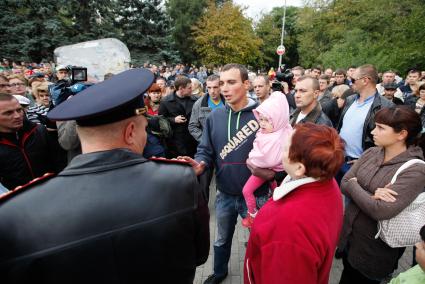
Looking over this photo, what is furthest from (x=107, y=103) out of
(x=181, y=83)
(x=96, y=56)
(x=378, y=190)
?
(x=96, y=56)

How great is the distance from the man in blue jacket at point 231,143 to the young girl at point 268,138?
12 cm

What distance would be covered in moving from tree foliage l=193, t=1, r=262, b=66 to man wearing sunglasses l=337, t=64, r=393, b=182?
2454cm

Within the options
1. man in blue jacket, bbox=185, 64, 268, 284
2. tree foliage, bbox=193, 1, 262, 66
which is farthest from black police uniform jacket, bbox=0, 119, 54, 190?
tree foliage, bbox=193, 1, 262, 66

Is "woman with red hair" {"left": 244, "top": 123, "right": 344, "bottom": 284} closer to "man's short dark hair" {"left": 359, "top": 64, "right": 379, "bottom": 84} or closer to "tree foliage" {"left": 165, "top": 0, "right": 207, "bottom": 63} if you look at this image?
"man's short dark hair" {"left": 359, "top": 64, "right": 379, "bottom": 84}

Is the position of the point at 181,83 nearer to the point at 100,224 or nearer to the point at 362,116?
the point at 362,116

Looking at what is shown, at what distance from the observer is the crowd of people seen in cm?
110

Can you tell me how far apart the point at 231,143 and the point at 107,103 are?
177 cm

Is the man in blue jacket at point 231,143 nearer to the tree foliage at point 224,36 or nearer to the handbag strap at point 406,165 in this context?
the handbag strap at point 406,165

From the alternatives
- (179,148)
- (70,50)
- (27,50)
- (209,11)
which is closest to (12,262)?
(179,148)

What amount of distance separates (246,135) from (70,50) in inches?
675

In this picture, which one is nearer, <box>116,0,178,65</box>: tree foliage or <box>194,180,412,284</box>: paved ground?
<box>194,180,412,284</box>: paved ground

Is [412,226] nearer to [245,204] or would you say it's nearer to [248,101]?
[245,204]

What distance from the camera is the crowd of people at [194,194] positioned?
1.10m

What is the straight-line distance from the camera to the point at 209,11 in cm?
2953
